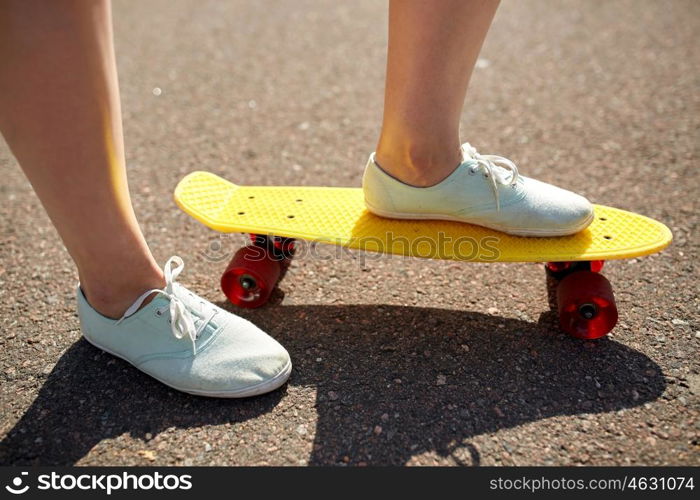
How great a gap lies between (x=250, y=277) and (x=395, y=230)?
48cm

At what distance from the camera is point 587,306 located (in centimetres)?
182

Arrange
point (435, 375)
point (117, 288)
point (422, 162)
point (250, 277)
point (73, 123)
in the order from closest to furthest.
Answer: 1. point (73, 123)
2. point (117, 288)
3. point (435, 375)
4. point (422, 162)
5. point (250, 277)

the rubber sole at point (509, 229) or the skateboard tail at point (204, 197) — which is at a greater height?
the rubber sole at point (509, 229)

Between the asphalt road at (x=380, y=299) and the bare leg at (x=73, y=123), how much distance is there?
43 cm

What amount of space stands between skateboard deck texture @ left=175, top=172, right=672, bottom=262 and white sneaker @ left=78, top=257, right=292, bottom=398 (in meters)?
0.35

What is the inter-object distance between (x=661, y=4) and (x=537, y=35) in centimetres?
104

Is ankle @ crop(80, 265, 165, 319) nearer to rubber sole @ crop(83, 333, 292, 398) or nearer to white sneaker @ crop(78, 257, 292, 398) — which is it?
white sneaker @ crop(78, 257, 292, 398)

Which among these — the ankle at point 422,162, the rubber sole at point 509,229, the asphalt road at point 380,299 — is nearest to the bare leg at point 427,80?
the ankle at point 422,162

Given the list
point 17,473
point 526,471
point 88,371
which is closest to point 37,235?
point 88,371

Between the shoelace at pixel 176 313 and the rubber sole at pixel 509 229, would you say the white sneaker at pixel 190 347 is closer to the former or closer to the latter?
the shoelace at pixel 176 313

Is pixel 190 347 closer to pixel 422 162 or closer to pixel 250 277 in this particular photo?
pixel 250 277

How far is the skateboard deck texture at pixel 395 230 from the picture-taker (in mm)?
1846

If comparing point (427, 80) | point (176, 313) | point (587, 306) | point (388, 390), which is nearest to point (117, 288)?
point (176, 313)

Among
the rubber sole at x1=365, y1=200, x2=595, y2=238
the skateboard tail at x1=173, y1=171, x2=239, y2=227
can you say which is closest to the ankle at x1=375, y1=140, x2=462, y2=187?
the rubber sole at x1=365, y1=200, x2=595, y2=238
